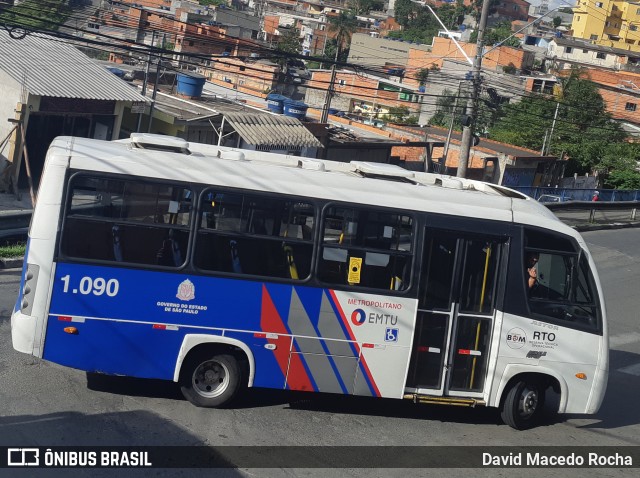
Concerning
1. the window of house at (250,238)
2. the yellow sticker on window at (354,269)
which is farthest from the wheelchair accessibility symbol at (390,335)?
the window of house at (250,238)

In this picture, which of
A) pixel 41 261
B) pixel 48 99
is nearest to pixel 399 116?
pixel 48 99

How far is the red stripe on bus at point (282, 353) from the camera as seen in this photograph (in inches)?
→ 350

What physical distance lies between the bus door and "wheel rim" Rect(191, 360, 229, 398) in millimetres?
2086

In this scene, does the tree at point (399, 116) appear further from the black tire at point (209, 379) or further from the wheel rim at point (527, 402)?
the black tire at point (209, 379)

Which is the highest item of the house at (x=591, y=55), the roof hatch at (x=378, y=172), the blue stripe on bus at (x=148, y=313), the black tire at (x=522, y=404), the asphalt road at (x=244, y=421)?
the house at (x=591, y=55)

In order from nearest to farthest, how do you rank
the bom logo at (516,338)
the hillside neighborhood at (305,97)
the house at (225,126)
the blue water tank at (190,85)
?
1. the bom logo at (516,338)
2. the hillside neighborhood at (305,97)
3. the house at (225,126)
4. the blue water tank at (190,85)

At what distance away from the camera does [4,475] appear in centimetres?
668

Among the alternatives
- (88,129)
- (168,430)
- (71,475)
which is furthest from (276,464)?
(88,129)

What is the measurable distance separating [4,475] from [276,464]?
241cm

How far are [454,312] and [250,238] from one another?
8.03 feet

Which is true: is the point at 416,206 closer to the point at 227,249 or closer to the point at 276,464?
the point at 227,249

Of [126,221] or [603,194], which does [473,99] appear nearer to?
[126,221]

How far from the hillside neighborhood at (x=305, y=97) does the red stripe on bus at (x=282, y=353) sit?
7.85 metres

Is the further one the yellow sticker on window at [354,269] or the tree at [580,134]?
the tree at [580,134]
